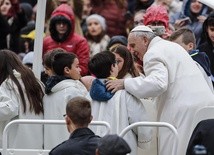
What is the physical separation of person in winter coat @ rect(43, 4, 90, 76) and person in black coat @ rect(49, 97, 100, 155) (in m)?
5.43

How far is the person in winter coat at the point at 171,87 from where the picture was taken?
11102 millimetres

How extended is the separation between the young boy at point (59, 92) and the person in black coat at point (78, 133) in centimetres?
150

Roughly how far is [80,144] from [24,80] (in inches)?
77.8

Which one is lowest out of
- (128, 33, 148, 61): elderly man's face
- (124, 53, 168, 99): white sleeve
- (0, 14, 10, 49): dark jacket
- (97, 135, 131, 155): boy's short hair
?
(0, 14, 10, 49): dark jacket

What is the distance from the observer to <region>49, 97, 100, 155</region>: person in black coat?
9.80 meters

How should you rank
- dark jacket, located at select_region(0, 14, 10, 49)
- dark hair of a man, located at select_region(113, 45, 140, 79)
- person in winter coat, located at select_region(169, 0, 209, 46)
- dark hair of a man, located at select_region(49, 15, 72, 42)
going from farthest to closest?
dark jacket, located at select_region(0, 14, 10, 49) → person in winter coat, located at select_region(169, 0, 209, 46) → dark hair of a man, located at select_region(49, 15, 72, 42) → dark hair of a man, located at select_region(113, 45, 140, 79)

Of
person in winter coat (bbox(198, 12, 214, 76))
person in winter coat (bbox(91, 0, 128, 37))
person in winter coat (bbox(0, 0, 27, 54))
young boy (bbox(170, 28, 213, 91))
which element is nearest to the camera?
young boy (bbox(170, 28, 213, 91))

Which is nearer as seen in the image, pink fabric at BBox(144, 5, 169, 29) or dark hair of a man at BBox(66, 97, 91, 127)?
dark hair of a man at BBox(66, 97, 91, 127)

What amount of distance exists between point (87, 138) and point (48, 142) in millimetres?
1725

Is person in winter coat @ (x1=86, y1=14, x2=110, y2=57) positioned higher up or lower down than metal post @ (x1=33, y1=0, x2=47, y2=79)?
lower down

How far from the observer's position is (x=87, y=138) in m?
9.89

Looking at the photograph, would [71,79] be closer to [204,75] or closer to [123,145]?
[204,75]

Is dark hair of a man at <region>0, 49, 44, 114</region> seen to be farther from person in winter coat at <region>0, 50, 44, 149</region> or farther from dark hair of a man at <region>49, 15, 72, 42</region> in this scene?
dark hair of a man at <region>49, 15, 72, 42</region>

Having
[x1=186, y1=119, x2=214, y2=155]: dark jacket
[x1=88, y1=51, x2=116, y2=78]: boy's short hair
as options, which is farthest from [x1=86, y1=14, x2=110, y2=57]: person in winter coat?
[x1=186, y1=119, x2=214, y2=155]: dark jacket
